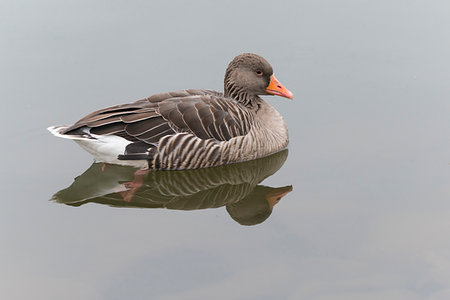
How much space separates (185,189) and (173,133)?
91cm

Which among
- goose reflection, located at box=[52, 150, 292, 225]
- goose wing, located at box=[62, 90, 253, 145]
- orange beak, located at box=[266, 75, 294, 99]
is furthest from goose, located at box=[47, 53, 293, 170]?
orange beak, located at box=[266, 75, 294, 99]

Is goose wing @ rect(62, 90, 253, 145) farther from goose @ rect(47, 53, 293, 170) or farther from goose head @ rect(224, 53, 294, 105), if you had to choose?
goose head @ rect(224, 53, 294, 105)

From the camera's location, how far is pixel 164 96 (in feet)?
32.5

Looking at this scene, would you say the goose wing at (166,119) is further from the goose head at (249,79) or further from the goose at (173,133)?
the goose head at (249,79)

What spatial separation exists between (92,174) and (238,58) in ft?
→ 10.2

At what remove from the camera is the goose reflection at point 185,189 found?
8.98m

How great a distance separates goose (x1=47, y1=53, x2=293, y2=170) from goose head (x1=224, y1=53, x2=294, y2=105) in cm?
30

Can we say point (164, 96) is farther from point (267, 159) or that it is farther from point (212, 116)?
point (267, 159)

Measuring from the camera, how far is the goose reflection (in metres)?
8.98

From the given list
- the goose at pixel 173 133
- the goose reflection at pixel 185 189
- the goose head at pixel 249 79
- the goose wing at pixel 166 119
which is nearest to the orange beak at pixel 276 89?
the goose head at pixel 249 79

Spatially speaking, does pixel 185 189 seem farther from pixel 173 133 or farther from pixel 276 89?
pixel 276 89

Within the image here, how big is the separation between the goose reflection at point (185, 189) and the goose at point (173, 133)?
172mm

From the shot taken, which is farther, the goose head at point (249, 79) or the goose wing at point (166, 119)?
the goose head at point (249, 79)

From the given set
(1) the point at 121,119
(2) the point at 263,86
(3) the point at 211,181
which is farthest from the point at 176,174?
(2) the point at 263,86
